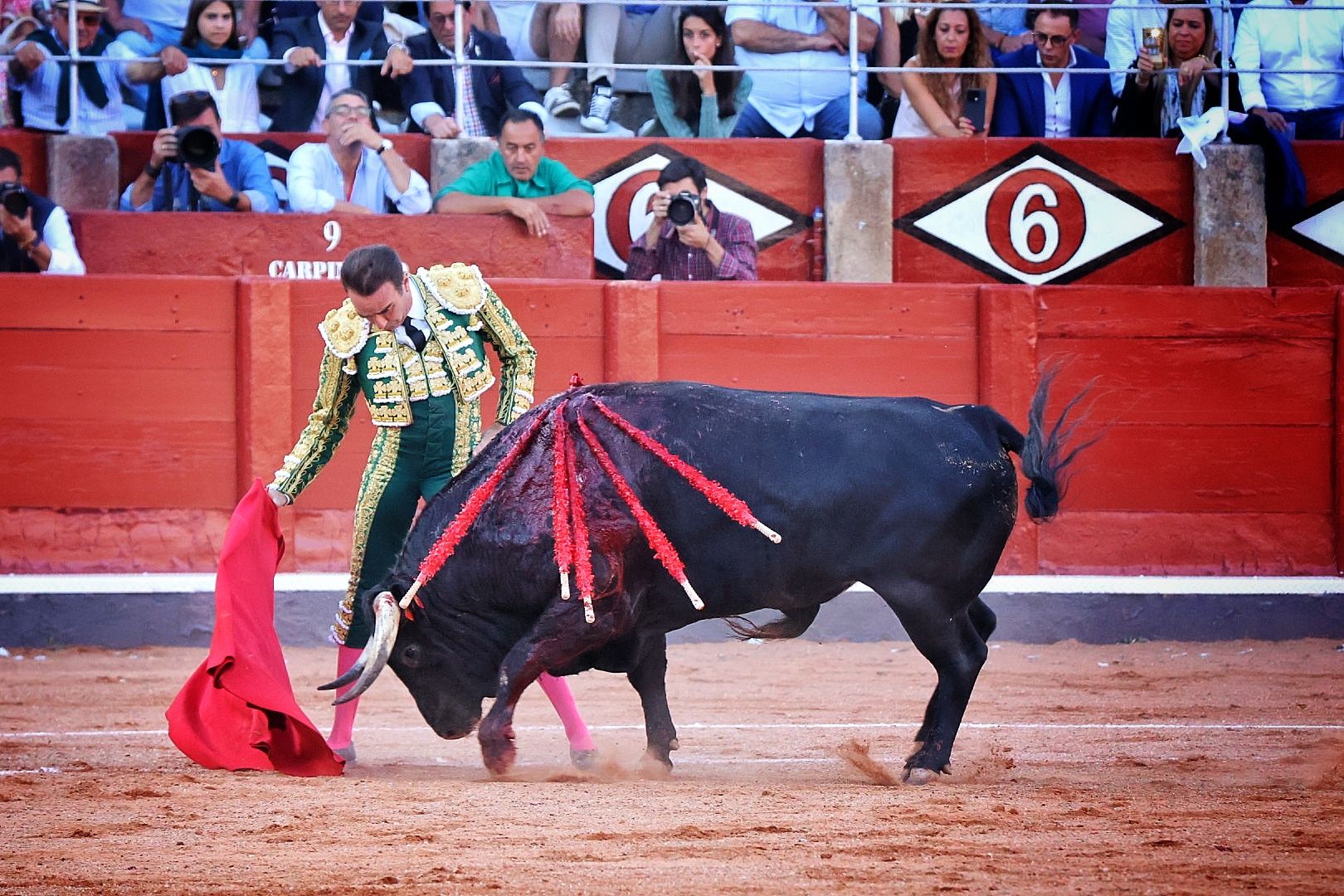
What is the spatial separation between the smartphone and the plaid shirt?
4.37ft

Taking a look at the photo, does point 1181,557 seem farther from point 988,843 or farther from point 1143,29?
point 988,843

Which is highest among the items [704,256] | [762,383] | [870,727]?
[704,256]

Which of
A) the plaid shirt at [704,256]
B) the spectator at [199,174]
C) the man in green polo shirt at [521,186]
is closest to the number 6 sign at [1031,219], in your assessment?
the plaid shirt at [704,256]

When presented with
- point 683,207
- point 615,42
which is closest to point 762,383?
point 683,207

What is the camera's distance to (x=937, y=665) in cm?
406

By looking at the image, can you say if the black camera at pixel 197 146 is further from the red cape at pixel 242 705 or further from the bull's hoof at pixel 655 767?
the bull's hoof at pixel 655 767

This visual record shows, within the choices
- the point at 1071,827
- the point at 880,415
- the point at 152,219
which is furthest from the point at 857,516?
the point at 152,219

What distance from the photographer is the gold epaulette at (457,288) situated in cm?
427

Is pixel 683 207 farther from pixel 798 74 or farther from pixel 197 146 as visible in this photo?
pixel 197 146

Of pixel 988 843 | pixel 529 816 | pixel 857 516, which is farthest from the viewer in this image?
pixel 857 516

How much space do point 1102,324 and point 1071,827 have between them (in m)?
4.00

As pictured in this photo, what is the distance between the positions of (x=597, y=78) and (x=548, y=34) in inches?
16.2

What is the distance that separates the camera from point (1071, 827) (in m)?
3.20

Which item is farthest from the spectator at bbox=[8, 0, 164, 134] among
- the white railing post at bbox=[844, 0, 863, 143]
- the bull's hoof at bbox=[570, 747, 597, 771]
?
the bull's hoof at bbox=[570, 747, 597, 771]
